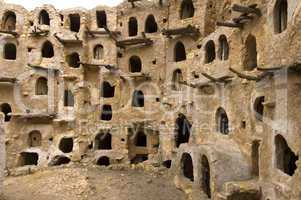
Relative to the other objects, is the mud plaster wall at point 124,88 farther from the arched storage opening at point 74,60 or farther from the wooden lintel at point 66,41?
the arched storage opening at point 74,60

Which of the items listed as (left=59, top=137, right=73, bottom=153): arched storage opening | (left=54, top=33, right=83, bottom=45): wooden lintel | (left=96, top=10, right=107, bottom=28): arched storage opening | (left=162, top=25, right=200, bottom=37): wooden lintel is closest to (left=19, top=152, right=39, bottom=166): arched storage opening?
(left=59, top=137, right=73, bottom=153): arched storage opening

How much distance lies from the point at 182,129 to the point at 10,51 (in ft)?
63.2

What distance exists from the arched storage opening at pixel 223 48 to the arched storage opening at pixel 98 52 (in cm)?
1327

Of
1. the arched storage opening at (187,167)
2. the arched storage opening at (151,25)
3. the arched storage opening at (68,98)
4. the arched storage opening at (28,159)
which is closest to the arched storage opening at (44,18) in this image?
the arched storage opening at (68,98)

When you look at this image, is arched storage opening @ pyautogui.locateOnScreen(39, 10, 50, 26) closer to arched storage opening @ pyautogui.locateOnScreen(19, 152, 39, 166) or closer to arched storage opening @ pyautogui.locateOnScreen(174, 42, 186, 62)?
arched storage opening @ pyautogui.locateOnScreen(19, 152, 39, 166)

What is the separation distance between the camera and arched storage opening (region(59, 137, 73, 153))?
29359 mm

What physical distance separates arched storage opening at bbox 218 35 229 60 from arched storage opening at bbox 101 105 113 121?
12.8 meters

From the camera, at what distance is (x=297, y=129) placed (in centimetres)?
1245

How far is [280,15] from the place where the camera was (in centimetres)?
1448

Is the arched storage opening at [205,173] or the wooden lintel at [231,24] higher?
the wooden lintel at [231,24]

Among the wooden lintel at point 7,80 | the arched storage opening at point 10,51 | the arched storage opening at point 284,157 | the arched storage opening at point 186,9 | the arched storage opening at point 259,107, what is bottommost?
the arched storage opening at point 284,157

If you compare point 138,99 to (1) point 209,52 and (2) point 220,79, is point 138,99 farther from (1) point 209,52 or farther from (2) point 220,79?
(2) point 220,79

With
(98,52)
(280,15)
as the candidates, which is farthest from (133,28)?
(280,15)

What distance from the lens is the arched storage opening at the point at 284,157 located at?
1408cm
